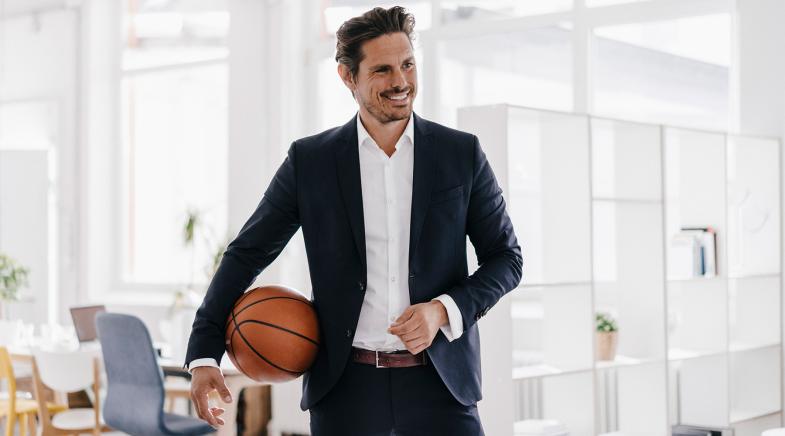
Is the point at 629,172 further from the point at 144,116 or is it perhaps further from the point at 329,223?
the point at 144,116

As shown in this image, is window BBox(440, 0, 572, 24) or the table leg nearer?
the table leg

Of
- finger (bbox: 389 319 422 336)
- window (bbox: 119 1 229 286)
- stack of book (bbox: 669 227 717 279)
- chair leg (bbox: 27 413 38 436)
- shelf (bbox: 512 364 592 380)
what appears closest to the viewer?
finger (bbox: 389 319 422 336)

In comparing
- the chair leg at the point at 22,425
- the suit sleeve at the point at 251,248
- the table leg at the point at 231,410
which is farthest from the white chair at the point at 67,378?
the suit sleeve at the point at 251,248

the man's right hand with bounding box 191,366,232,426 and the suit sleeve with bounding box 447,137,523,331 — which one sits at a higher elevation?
the suit sleeve with bounding box 447,137,523,331

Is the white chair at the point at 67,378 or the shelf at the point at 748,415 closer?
the shelf at the point at 748,415

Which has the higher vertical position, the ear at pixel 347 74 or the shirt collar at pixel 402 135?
the ear at pixel 347 74

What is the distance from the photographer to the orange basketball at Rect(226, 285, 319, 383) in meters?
1.99

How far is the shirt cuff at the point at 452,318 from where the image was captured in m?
1.85

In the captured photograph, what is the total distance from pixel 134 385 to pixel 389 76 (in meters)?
2.79

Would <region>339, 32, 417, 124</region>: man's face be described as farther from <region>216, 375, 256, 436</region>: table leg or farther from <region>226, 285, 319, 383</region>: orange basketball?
<region>216, 375, 256, 436</region>: table leg

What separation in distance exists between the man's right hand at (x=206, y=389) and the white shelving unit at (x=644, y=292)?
1556mm

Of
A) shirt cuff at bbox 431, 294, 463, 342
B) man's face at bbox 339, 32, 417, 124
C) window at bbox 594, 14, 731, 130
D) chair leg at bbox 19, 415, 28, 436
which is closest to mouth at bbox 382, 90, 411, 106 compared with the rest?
man's face at bbox 339, 32, 417, 124

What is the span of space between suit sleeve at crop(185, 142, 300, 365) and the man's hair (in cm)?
25

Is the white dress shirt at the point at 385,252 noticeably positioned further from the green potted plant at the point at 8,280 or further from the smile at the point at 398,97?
the green potted plant at the point at 8,280
